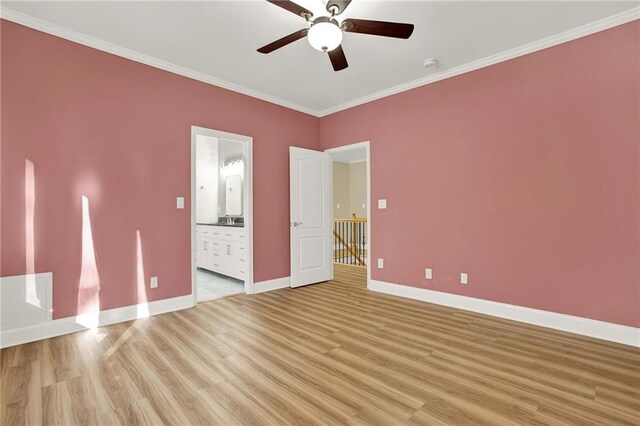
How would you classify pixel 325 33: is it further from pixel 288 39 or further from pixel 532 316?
pixel 532 316

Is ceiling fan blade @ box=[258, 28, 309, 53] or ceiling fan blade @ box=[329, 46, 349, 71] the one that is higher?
ceiling fan blade @ box=[258, 28, 309, 53]

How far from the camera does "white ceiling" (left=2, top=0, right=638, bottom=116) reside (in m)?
2.61

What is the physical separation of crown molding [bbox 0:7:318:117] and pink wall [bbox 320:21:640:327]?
7.18ft

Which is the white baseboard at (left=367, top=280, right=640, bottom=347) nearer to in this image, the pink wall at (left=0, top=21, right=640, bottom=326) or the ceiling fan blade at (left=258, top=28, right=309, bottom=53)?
the pink wall at (left=0, top=21, right=640, bottom=326)

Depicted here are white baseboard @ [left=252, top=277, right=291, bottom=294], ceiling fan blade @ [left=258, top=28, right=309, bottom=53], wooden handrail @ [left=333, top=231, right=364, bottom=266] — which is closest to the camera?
ceiling fan blade @ [left=258, top=28, right=309, bottom=53]

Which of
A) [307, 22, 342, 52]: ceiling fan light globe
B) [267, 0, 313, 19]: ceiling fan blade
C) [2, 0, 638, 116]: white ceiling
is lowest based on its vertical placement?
[307, 22, 342, 52]: ceiling fan light globe

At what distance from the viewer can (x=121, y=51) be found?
129 inches

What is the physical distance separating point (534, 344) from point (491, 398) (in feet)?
3.79

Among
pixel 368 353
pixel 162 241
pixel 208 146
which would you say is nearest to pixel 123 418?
pixel 368 353

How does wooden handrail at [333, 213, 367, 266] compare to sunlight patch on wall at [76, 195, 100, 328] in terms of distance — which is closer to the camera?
sunlight patch on wall at [76, 195, 100, 328]

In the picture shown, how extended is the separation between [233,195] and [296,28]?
417 cm

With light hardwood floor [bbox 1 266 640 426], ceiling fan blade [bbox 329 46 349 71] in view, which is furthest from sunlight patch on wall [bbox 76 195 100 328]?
ceiling fan blade [bbox 329 46 349 71]

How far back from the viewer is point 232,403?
1.86 m

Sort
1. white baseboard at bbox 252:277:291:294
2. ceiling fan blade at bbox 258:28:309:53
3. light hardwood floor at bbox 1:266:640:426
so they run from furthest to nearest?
white baseboard at bbox 252:277:291:294
ceiling fan blade at bbox 258:28:309:53
light hardwood floor at bbox 1:266:640:426
